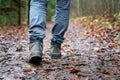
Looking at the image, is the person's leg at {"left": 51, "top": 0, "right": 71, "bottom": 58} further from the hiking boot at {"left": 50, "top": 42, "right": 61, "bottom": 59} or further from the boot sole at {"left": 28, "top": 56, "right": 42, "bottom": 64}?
the boot sole at {"left": 28, "top": 56, "right": 42, "bottom": 64}

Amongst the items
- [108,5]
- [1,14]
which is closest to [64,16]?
[108,5]

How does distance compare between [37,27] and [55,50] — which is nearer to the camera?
[37,27]

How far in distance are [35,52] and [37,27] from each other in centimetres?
28

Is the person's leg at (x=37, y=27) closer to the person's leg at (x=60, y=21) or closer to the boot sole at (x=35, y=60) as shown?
the boot sole at (x=35, y=60)

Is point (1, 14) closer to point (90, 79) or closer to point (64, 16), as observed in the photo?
point (64, 16)

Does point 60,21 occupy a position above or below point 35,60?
above

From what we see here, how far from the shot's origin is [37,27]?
3174 mm

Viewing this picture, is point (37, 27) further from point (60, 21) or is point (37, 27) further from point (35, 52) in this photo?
point (60, 21)

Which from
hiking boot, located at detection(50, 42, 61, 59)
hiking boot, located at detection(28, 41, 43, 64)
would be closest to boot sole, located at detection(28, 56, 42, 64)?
hiking boot, located at detection(28, 41, 43, 64)

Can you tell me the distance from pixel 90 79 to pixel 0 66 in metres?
0.98

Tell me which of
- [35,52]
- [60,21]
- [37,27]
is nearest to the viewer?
[35,52]

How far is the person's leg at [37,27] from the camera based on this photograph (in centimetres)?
311

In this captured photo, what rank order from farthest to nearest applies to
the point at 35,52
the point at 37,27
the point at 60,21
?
the point at 60,21
the point at 37,27
the point at 35,52

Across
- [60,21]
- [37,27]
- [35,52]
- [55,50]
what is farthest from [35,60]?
[60,21]
